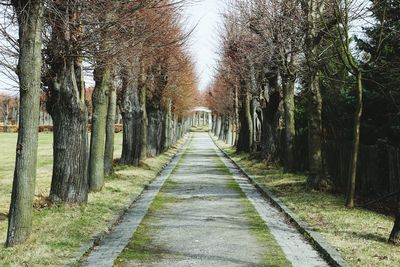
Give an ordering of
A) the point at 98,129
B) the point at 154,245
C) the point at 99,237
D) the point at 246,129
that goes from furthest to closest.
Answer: the point at 246,129 → the point at 98,129 → the point at 99,237 → the point at 154,245

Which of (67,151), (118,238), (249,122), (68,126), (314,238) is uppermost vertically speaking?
(249,122)

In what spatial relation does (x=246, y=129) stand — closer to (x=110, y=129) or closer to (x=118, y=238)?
(x=110, y=129)

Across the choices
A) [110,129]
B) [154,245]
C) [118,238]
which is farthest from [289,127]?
[154,245]

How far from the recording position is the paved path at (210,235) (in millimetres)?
7109

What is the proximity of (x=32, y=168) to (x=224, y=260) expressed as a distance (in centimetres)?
304

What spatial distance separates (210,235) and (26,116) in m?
3.54

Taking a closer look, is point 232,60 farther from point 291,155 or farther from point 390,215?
point 390,215

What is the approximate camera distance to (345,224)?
9.56 m

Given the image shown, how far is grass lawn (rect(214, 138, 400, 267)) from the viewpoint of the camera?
23.4 ft

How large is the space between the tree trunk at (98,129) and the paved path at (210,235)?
5.57 ft

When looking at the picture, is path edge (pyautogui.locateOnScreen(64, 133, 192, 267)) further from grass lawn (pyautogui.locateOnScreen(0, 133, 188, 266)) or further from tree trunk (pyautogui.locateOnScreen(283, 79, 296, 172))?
tree trunk (pyautogui.locateOnScreen(283, 79, 296, 172))

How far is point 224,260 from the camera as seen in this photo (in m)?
7.06

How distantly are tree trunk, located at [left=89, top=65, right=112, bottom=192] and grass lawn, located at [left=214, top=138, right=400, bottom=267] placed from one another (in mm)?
4941

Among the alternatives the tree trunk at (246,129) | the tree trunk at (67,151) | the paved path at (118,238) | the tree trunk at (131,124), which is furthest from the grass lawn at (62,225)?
the tree trunk at (246,129)
